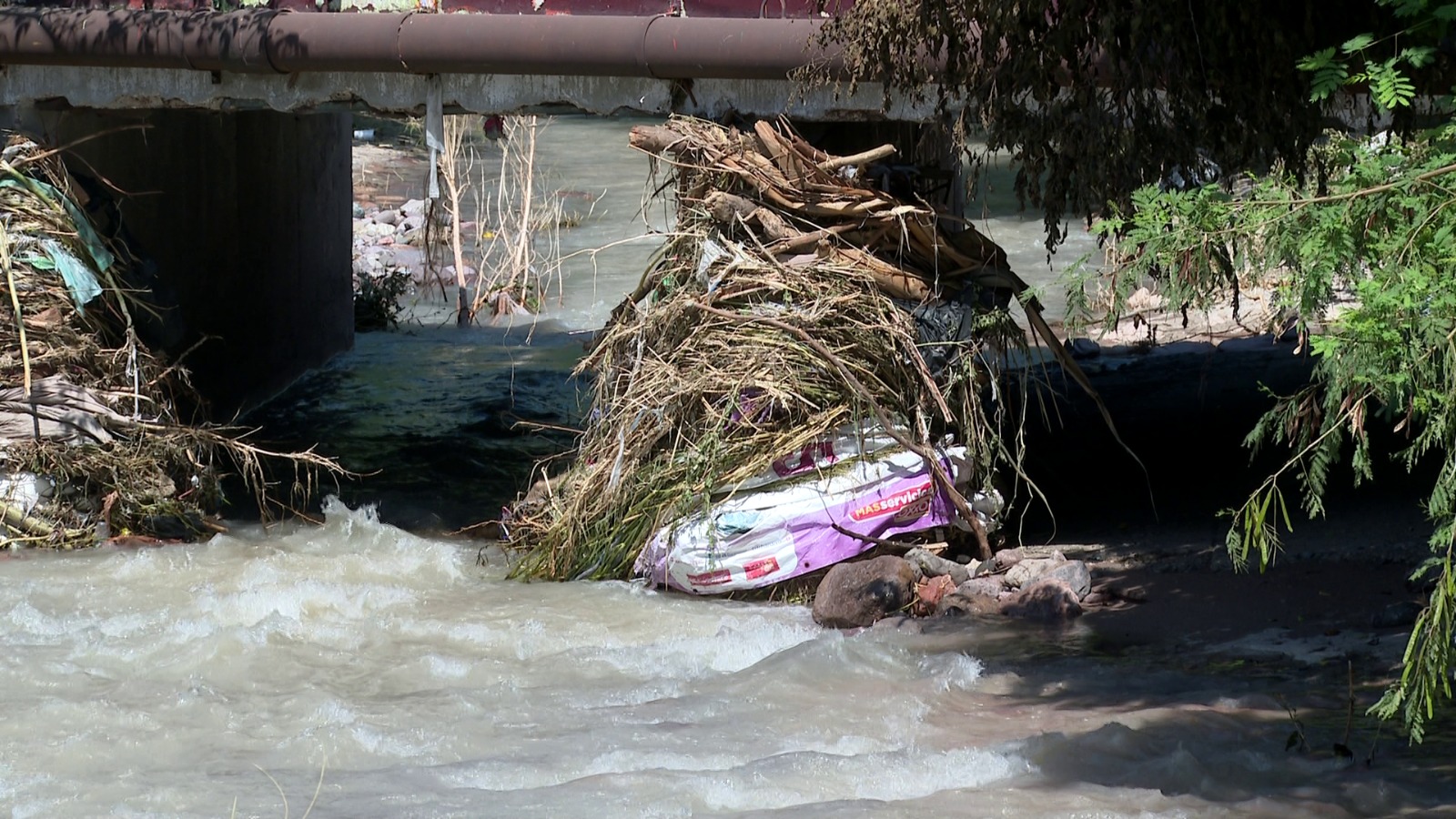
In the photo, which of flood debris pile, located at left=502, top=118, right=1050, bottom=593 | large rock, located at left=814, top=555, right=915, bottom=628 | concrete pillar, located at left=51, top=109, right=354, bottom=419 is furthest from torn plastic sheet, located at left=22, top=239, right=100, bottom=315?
large rock, located at left=814, top=555, right=915, bottom=628

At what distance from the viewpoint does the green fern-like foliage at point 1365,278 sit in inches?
128

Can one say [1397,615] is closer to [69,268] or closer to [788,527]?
[788,527]

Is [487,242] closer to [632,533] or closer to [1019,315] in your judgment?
[1019,315]

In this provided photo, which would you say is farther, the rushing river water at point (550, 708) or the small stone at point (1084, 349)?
the small stone at point (1084, 349)

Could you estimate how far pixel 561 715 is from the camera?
208 inches

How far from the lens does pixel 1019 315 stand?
14.0m

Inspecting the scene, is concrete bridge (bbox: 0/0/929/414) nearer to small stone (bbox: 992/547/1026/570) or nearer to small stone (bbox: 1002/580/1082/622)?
small stone (bbox: 992/547/1026/570)

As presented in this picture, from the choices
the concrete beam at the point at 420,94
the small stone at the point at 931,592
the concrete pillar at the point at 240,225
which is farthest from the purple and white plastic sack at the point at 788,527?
the concrete pillar at the point at 240,225

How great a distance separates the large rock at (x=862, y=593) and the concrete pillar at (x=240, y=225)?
4.58m

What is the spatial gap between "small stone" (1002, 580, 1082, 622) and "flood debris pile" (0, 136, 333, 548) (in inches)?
143

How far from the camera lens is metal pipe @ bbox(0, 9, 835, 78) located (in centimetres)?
682

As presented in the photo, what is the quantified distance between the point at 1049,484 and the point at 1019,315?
216 inches

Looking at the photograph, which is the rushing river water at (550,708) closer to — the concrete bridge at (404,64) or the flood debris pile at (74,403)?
the flood debris pile at (74,403)

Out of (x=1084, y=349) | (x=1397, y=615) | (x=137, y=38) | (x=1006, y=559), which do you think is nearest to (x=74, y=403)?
(x=137, y=38)
